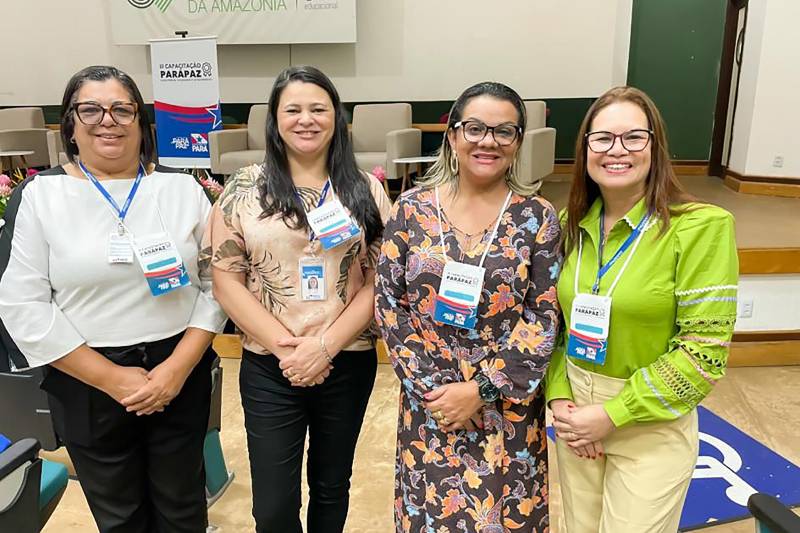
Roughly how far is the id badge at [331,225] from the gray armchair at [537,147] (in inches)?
148

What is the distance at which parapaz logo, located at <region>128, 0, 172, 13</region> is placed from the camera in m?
7.13

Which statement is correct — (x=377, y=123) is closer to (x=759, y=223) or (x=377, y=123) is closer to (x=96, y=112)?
(x=759, y=223)

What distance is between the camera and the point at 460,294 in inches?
57.1

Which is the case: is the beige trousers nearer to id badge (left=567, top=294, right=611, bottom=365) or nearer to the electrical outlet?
id badge (left=567, top=294, right=611, bottom=365)

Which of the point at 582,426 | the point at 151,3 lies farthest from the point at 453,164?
the point at 151,3

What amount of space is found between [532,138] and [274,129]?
4.23m

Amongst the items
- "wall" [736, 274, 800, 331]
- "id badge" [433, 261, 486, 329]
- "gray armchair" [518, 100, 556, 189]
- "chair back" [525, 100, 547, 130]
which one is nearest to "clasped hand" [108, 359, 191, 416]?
"id badge" [433, 261, 486, 329]

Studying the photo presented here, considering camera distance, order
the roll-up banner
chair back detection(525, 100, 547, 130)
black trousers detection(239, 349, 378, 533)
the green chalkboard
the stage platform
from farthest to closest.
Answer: the green chalkboard < chair back detection(525, 100, 547, 130) < the roll-up banner < the stage platform < black trousers detection(239, 349, 378, 533)

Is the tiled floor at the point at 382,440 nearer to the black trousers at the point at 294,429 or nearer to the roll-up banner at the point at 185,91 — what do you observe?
the black trousers at the point at 294,429

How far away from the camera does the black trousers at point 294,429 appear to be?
5.59 ft

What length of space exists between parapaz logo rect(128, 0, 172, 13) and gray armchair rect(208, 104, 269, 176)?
1.96m

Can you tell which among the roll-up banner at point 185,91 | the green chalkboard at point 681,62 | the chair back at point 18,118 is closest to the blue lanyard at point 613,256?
the roll-up banner at point 185,91

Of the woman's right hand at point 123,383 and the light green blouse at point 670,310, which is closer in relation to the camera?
the light green blouse at point 670,310

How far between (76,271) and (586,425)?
127cm
